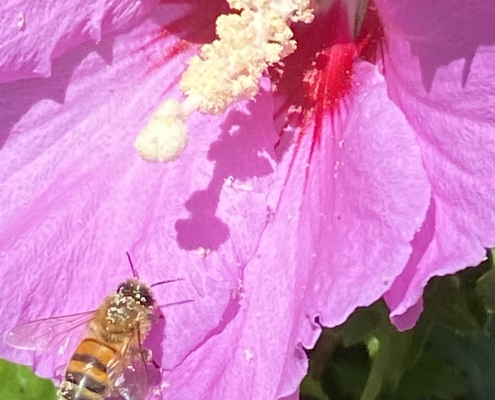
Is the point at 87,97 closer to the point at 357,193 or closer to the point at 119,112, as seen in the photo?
the point at 119,112

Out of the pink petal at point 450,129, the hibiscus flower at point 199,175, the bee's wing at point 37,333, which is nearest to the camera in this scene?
the pink petal at point 450,129

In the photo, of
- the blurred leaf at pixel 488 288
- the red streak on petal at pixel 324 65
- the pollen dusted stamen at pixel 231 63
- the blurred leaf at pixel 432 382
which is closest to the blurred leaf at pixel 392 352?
the blurred leaf at pixel 488 288

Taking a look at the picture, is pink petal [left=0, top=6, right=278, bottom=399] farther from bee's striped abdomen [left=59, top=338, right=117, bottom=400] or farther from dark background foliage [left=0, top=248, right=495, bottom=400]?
dark background foliage [left=0, top=248, right=495, bottom=400]

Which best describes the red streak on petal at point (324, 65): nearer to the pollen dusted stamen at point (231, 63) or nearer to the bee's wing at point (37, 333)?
the pollen dusted stamen at point (231, 63)

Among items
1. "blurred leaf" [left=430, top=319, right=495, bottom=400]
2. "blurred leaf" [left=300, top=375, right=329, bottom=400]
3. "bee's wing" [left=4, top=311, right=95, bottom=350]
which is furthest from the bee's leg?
"blurred leaf" [left=430, top=319, right=495, bottom=400]

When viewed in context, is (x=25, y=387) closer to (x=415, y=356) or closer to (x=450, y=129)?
(x=415, y=356)

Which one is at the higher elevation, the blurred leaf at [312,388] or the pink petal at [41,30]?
the pink petal at [41,30]

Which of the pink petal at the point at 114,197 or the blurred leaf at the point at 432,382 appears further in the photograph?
the blurred leaf at the point at 432,382
